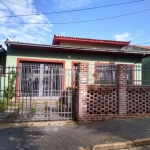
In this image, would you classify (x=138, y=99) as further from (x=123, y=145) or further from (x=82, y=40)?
(x=82, y=40)

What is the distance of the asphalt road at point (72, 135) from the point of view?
12.7 feet

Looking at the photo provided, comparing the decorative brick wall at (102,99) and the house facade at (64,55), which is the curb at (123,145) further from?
the house facade at (64,55)

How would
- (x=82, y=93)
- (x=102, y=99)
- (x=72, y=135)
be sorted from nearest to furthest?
(x=72, y=135)
(x=82, y=93)
(x=102, y=99)

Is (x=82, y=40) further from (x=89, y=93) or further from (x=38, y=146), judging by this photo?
(x=38, y=146)

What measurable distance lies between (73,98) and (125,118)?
2144mm

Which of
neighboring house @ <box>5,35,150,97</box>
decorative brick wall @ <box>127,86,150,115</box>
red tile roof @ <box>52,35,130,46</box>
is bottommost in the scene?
decorative brick wall @ <box>127,86,150,115</box>

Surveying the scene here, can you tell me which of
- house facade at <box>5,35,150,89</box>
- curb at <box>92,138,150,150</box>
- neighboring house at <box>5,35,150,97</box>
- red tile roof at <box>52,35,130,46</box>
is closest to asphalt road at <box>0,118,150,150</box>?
curb at <box>92,138,150,150</box>

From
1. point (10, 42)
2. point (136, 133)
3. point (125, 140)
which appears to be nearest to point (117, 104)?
point (136, 133)

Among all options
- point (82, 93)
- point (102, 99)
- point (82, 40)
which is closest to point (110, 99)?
point (102, 99)

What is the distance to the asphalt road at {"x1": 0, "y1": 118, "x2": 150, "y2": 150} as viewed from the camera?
387 cm

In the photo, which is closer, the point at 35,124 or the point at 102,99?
the point at 35,124

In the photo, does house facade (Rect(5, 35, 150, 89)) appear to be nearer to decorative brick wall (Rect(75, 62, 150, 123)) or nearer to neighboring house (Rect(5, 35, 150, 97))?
neighboring house (Rect(5, 35, 150, 97))

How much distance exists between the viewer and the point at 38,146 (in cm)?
379

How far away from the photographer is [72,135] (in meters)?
4.53
